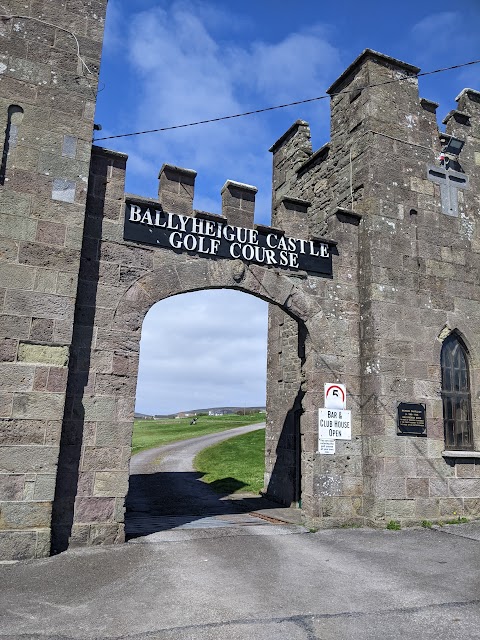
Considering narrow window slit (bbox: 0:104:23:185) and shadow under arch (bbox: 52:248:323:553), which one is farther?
narrow window slit (bbox: 0:104:23:185)


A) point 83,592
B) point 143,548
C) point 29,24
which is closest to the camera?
point 83,592

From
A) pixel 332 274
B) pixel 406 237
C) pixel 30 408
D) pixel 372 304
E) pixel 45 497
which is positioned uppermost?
pixel 406 237

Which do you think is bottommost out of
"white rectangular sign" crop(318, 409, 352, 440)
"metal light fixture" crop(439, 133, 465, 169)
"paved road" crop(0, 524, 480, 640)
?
"paved road" crop(0, 524, 480, 640)

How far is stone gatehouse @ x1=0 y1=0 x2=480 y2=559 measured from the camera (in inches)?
267

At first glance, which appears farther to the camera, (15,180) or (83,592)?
(15,180)

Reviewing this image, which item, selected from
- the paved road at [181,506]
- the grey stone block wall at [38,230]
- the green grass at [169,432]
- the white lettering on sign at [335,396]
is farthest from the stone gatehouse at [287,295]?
the green grass at [169,432]

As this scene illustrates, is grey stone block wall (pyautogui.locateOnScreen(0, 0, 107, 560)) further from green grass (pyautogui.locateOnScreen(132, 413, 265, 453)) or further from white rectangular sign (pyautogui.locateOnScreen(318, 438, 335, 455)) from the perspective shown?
green grass (pyautogui.locateOnScreen(132, 413, 265, 453))

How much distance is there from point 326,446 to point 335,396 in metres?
0.88

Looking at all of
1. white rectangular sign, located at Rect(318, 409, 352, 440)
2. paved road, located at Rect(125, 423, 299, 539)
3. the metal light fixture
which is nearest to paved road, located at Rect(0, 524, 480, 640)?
paved road, located at Rect(125, 423, 299, 539)

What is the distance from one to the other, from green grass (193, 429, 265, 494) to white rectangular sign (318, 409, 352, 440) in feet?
17.0

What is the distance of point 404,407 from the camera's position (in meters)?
9.00

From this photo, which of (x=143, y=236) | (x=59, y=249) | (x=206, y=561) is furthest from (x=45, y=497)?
(x=143, y=236)

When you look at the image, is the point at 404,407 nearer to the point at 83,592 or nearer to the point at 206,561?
the point at 206,561

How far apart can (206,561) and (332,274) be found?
17.8 feet
